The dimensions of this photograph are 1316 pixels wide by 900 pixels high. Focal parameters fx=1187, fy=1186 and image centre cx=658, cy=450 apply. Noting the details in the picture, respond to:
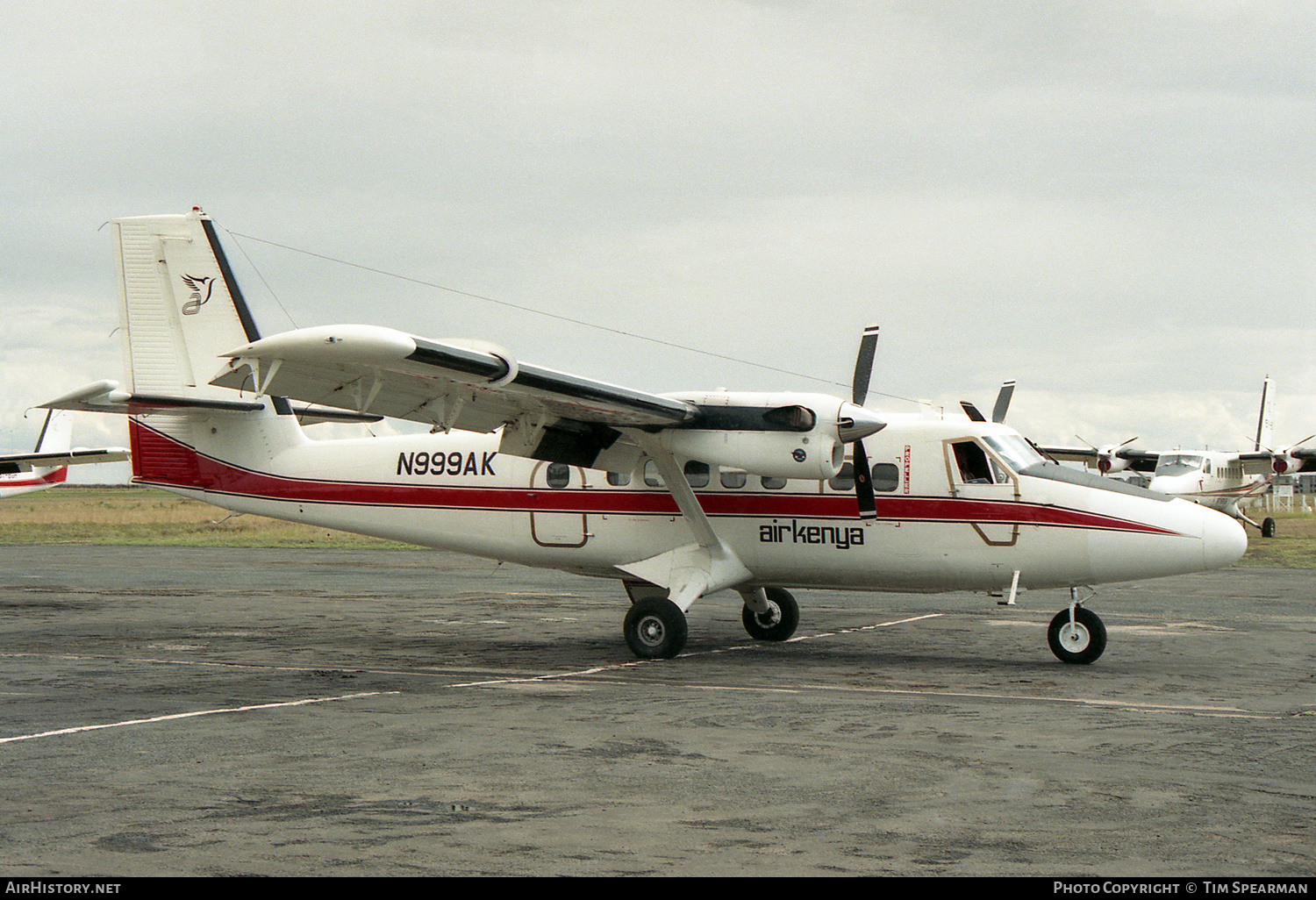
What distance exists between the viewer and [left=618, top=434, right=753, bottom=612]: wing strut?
13.9 m

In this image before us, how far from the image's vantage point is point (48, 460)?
34.8m

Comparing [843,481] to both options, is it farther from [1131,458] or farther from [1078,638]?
[1131,458]

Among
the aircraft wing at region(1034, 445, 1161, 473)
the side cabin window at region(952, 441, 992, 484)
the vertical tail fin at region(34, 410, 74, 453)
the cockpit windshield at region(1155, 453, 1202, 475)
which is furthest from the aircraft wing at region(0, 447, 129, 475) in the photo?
the cockpit windshield at region(1155, 453, 1202, 475)

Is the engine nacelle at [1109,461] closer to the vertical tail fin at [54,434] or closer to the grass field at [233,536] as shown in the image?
the grass field at [233,536]

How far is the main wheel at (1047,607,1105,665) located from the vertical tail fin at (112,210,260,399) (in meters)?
11.4

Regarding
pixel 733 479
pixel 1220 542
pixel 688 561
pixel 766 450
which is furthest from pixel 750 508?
pixel 1220 542

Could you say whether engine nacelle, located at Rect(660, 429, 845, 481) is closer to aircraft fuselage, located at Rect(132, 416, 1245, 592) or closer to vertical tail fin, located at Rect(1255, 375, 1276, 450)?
aircraft fuselage, located at Rect(132, 416, 1245, 592)

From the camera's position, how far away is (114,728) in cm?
912

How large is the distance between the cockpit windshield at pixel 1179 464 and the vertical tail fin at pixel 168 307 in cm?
4277

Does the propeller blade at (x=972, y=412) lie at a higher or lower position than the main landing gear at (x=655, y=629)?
higher

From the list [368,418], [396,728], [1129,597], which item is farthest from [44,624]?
[1129,597]

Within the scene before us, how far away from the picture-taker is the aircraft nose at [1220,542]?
12977 mm

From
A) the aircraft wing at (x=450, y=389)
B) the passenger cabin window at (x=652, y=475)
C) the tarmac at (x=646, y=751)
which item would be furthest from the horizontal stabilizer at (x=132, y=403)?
the passenger cabin window at (x=652, y=475)
